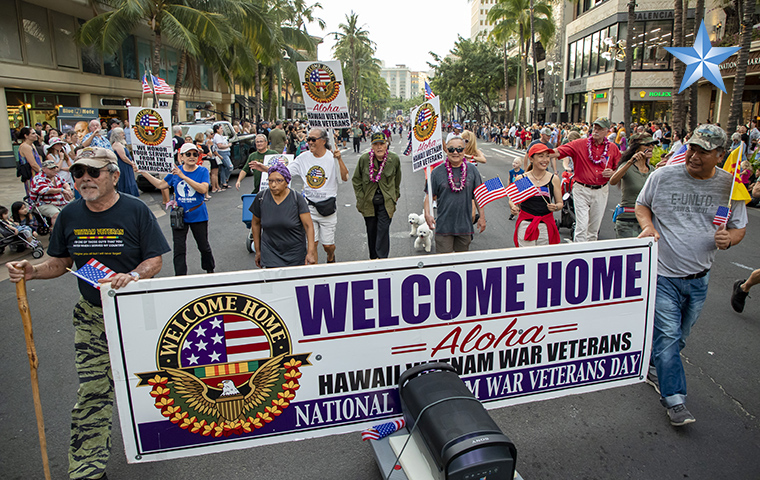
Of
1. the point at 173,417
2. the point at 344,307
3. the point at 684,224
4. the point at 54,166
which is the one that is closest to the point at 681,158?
the point at 684,224

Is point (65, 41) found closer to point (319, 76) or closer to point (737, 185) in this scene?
point (319, 76)

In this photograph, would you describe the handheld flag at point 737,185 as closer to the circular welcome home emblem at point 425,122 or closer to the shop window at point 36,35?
the circular welcome home emblem at point 425,122

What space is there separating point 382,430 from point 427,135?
416cm

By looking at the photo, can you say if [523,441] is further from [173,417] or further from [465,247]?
[465,247]

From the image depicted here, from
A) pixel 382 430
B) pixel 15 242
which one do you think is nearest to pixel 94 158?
pixel 382 430

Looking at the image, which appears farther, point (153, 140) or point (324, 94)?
point (153, 140)

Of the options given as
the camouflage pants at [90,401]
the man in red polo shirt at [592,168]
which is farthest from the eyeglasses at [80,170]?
the man in red polo shirt at [592,168]

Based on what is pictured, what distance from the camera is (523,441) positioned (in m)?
3.52

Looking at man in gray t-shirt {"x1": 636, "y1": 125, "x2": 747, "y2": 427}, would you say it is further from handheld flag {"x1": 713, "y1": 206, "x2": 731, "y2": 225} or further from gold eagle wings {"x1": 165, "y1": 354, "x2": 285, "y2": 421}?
gold eagle wings {"x1": 165, "y1": 354, "x2": 285, "y2": 421}

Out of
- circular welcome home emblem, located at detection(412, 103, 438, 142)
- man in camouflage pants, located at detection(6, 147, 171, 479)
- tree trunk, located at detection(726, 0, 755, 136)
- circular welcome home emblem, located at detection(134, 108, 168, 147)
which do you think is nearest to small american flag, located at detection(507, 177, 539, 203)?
circular welcome home emblem, located at detection(412, 103, 438, 142)

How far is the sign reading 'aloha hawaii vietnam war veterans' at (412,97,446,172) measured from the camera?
635 cm

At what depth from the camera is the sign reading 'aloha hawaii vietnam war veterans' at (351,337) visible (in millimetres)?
2646

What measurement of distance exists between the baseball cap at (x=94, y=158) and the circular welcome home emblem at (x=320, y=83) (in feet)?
15.1

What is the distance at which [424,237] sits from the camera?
819cm
